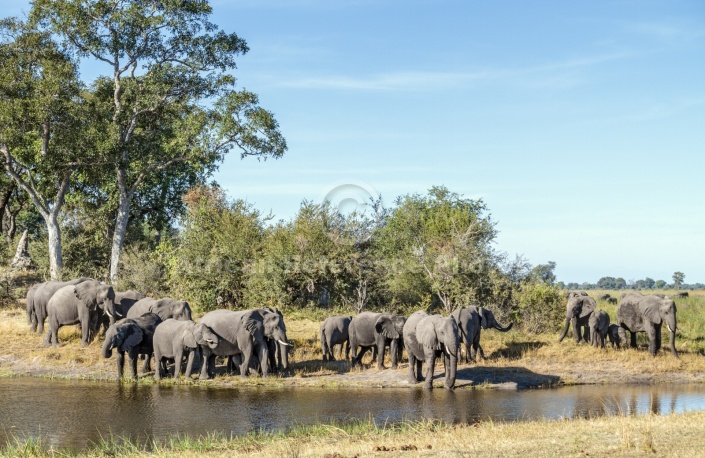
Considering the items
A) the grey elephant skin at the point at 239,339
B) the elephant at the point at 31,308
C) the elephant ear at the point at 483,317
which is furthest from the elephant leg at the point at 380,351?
the elephant at the point at 31,308

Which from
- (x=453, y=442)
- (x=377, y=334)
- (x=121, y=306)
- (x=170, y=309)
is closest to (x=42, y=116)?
(x=121, y=306)

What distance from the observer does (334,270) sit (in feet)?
127

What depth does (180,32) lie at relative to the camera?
159 feet

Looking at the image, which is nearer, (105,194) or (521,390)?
(521,390)

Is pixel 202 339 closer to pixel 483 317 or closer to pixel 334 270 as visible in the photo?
pixel 483 317

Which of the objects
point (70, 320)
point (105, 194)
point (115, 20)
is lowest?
point (70, 320)

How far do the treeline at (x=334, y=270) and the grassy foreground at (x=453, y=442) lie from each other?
65.2 feet

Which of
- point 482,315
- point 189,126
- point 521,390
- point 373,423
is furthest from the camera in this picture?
point 189,126

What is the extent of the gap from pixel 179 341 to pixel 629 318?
16.4m

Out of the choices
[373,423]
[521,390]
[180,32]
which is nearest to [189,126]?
[180,32]

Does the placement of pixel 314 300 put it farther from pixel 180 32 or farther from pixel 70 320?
pixel 180 32

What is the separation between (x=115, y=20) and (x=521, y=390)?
31.4m

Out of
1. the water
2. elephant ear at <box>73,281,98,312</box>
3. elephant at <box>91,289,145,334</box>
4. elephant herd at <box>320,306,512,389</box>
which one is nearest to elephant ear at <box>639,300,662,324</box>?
the water

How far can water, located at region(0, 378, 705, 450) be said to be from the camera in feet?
61.1
